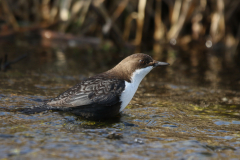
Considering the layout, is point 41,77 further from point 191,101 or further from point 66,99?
point 191,101

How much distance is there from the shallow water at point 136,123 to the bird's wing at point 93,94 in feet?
0.72

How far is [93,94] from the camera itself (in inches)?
163

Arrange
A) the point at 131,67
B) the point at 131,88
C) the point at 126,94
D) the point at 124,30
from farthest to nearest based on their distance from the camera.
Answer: the point at 124,30, the point at 131,67, the point at 131,88, the point at 126,94

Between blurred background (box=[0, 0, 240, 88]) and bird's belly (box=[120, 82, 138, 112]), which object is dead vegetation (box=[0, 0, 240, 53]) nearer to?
blurred background (box=[0, 0, 240, 88])

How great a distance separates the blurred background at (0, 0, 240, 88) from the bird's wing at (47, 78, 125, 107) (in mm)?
3992

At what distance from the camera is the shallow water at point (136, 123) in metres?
3.17

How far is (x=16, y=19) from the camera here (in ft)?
35.9

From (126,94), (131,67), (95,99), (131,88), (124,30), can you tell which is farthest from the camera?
(124,30)

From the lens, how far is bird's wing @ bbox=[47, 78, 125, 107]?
4.11 meters

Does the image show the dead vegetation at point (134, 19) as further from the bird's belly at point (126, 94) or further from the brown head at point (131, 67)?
the bird's belly at point (126, 94)

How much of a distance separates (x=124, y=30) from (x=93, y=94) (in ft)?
21.7

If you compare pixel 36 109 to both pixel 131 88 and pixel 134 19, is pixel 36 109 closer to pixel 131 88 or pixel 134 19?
pixel 131 88

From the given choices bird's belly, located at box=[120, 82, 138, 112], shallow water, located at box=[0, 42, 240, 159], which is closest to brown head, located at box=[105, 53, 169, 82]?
bird's belly, located at box=[120, 82, 138, 112]

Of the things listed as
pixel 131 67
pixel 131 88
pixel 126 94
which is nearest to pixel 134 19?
pixel 131 67
